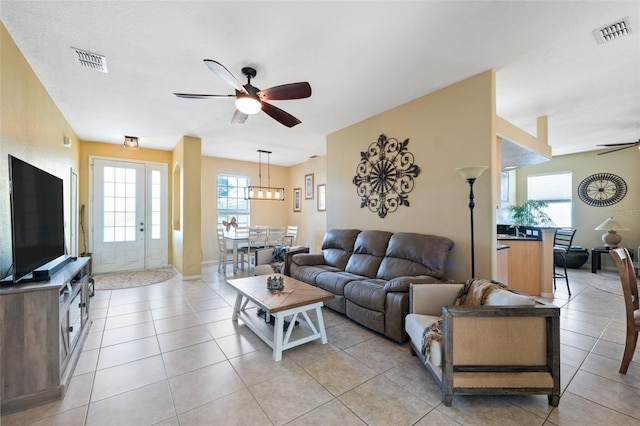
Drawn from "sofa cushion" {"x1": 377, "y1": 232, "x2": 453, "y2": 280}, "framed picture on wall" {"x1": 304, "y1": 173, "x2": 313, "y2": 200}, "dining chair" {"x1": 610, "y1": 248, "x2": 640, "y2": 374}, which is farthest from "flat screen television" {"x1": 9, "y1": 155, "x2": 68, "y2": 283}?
"framed picture on wall" {"x1": 304, "y1": 173, "x2": 313, "y2": 200}

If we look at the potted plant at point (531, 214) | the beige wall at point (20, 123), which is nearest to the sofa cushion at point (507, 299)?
the beige wall at point (20, 123)

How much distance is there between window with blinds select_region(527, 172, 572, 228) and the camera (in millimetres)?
6824

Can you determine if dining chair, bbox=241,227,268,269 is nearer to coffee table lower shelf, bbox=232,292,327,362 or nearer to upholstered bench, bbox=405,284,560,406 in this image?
coffee table lower shelf, bbox=232,292,327,362

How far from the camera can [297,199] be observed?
8.16m

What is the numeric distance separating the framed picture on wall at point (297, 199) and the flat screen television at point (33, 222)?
5.69 metres

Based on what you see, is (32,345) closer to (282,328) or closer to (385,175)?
(282,328)

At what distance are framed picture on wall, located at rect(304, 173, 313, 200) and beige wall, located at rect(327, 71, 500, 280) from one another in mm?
3401

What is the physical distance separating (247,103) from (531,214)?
796cm

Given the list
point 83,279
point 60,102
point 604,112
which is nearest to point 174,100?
point 60,102

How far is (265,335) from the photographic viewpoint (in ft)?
8.82

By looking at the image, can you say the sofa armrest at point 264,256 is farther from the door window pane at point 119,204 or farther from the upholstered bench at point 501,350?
the upholstered bench at point 501,350

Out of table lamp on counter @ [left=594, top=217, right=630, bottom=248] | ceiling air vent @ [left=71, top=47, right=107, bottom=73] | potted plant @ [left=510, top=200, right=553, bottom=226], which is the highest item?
ceiling air vent @ [left=71, top=47, right=107, bottom=73]

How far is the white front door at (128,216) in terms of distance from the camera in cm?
568

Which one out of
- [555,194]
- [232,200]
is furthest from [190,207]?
[555,194]
